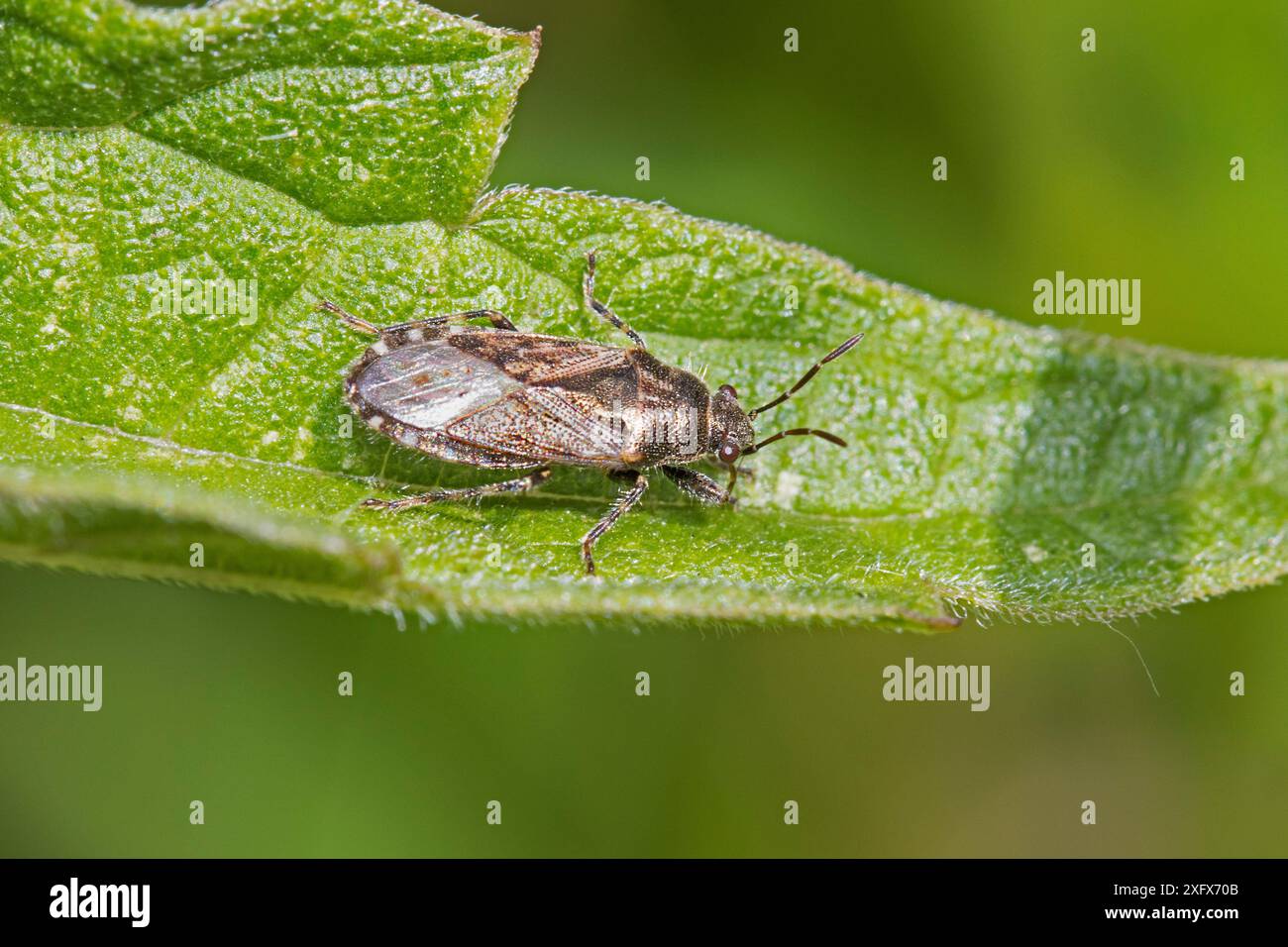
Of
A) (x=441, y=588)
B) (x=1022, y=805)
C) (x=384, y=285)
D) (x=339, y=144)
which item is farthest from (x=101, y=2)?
(x=1022, y=805)

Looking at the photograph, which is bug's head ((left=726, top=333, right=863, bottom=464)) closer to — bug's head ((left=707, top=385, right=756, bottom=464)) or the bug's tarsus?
bug's head ((left=707, top=385, right=756, bottom=464))

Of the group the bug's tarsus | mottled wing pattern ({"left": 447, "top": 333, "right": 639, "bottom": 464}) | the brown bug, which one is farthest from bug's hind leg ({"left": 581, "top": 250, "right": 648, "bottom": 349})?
the bug's tarsus

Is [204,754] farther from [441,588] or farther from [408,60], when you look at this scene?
[408,60]

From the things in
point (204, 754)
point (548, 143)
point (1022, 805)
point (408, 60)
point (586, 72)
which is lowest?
point (1022, 805)

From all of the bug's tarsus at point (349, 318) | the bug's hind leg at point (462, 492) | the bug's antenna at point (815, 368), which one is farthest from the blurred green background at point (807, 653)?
the bug's tarsus at point (349, 318)

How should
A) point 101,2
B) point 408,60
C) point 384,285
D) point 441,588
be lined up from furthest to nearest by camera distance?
1. point 384,285
2. point 408,60
3. point 101,2
4. point 441,588

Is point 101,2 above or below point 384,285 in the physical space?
above

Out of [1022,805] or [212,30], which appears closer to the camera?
[212,30]

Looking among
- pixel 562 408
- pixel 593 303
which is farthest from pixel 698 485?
pixel 593 303

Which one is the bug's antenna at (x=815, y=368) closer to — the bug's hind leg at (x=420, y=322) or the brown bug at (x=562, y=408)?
the brown bug at (x=562, y=408)
